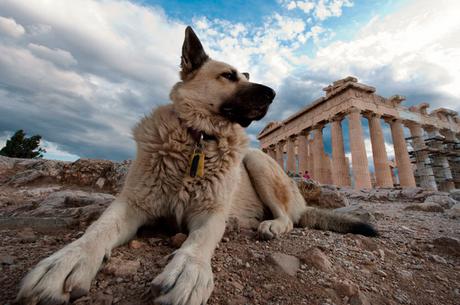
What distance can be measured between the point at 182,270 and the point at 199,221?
0.76 meters

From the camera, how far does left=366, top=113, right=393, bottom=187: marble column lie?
62.6 ft

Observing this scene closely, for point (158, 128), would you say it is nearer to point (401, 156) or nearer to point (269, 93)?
point (269, 93)

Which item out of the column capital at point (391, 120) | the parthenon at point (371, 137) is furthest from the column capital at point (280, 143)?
the column capital at point (391, 120)

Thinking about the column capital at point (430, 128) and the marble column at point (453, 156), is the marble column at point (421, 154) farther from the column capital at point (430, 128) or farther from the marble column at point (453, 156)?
the marble column at point (453, 156)

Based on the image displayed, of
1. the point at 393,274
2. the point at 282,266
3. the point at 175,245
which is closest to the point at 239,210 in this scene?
the point at 175,245

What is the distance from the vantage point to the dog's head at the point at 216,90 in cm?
250

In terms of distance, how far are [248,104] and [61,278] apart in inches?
81.2

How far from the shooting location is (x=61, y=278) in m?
1.05

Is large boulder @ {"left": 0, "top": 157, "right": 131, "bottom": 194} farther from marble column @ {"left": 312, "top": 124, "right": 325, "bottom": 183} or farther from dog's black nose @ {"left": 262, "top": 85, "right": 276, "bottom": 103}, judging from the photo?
marble column @ {"left": 312, "top": 124, "right": 325, "bottom": 183}

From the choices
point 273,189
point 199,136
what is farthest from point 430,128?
point 199,136

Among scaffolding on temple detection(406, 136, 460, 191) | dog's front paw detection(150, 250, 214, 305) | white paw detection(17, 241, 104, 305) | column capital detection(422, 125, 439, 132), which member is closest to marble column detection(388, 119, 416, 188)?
scaffolding on temple detection(406, 136, 460, 191)

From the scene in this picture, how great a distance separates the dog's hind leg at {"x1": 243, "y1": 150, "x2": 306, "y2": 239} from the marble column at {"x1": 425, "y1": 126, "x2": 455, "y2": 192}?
102 feet

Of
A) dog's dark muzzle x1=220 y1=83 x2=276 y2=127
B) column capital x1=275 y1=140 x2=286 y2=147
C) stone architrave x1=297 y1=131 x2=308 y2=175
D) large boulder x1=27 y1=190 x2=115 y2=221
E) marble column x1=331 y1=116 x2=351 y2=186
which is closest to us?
dog's dark muzzle x1=220 y1=83 x2=276 y2=127

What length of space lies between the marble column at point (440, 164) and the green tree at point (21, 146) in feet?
133
